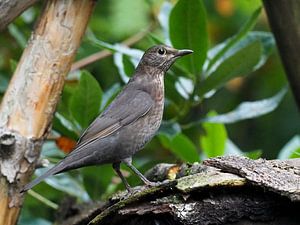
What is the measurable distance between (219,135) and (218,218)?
142 centimetres

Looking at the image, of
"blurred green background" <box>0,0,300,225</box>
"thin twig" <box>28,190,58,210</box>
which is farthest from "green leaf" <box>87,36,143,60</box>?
"thin twig" <box>28,190,58,210</box>

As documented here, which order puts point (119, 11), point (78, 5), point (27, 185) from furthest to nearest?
point (119, 11) < point (78, 5) < point (27, 185)

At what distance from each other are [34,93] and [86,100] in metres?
0.45

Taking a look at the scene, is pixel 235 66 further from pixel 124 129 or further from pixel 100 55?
pixel 100 55

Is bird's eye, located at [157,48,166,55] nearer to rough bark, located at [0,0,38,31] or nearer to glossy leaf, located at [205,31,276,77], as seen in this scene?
glossy leaf, located at [205,31,276,77]

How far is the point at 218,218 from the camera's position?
2.60 m

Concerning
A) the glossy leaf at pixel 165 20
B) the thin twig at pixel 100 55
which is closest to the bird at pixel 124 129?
the glossy leaf at pixel 165 20

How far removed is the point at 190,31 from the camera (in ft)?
12.1

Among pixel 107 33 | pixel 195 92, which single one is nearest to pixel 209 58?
pixel 195 92

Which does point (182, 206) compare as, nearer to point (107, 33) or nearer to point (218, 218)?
point (218, 218)

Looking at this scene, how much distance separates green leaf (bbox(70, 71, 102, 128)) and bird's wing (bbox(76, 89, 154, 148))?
4.1 inches

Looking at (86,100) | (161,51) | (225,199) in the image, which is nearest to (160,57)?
(161,51)

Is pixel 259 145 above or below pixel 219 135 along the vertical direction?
below

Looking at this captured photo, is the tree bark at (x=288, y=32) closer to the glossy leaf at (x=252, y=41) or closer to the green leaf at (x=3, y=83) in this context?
the glossy leaf at (x=252, y=41)
